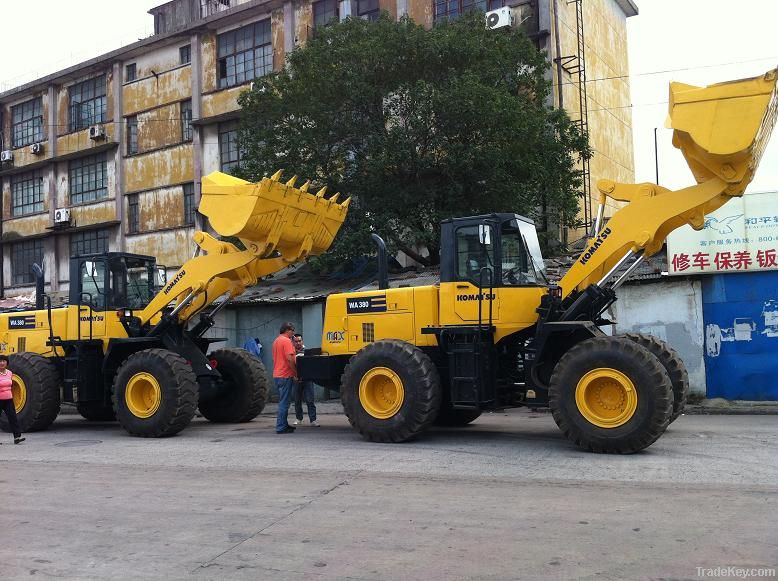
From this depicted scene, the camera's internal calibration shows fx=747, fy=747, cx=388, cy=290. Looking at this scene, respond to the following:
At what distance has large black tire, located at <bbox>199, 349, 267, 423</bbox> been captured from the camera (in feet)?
47.4

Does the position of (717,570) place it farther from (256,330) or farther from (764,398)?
(256,330)

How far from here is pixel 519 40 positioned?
22766mm

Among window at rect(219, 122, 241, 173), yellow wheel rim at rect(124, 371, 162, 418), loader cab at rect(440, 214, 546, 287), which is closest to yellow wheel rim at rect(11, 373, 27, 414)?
yellow wheel rim at rect(124, 371, 162, 418)

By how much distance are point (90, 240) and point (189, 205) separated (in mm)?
6767

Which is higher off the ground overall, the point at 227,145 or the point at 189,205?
the point at 227,145

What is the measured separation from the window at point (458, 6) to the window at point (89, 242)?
60.7 ft

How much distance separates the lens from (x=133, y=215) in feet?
111

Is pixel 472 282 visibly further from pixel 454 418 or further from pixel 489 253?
pixel 454 418

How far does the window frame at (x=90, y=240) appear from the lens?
34750 mm

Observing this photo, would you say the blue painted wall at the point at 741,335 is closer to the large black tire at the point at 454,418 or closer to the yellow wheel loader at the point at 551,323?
the yellow wheel loader at the point at 551,323

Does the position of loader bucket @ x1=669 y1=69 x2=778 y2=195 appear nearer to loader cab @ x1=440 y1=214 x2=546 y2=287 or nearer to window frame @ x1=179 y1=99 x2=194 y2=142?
loader cab @ x1=440 y1=214 x2=546 y2=287

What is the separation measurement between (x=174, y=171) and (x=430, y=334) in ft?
79.1

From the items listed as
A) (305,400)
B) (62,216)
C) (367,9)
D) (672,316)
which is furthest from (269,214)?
(62,216)

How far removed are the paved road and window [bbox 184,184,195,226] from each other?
21.5 metres
